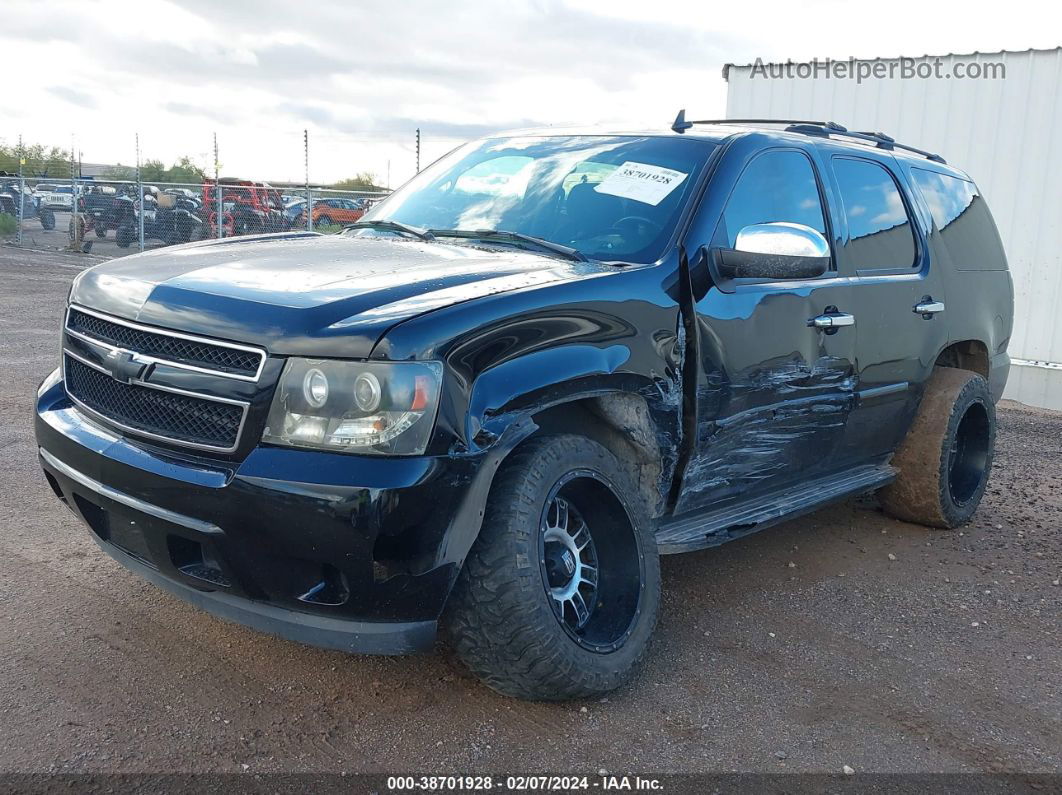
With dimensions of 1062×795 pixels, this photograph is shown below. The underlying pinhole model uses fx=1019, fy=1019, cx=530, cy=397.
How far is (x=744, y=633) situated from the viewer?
12.7 ft

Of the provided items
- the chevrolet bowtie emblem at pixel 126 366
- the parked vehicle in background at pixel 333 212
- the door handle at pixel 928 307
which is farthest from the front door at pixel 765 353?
the parked vehicle in background at pixel 333 212

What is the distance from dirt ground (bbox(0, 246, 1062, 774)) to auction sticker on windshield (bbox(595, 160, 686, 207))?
162 cm

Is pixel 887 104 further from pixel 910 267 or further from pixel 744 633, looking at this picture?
pixel 744 633

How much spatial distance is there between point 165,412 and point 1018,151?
9369 millimetres

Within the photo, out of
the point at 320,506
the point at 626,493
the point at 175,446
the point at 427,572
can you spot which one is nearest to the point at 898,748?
the point at 626,493

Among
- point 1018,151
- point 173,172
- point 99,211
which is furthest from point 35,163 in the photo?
point 1018,151

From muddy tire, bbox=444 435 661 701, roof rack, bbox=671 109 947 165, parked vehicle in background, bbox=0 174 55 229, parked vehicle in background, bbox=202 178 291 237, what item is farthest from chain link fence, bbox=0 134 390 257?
muddy tire, bbox=444 435 661 701

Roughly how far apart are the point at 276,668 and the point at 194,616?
526mm

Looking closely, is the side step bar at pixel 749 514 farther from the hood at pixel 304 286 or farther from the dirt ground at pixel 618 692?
the hood at pixel 304 286

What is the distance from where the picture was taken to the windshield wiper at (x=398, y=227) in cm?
405

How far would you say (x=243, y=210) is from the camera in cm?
2056

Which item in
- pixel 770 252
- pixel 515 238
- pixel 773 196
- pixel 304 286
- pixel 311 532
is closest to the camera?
pixel 311 532

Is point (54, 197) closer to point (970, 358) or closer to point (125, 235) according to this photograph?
point (125, 235)

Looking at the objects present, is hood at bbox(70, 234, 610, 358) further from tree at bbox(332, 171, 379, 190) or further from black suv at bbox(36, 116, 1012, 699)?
tree at bbox(332, 171, 379, 190)
